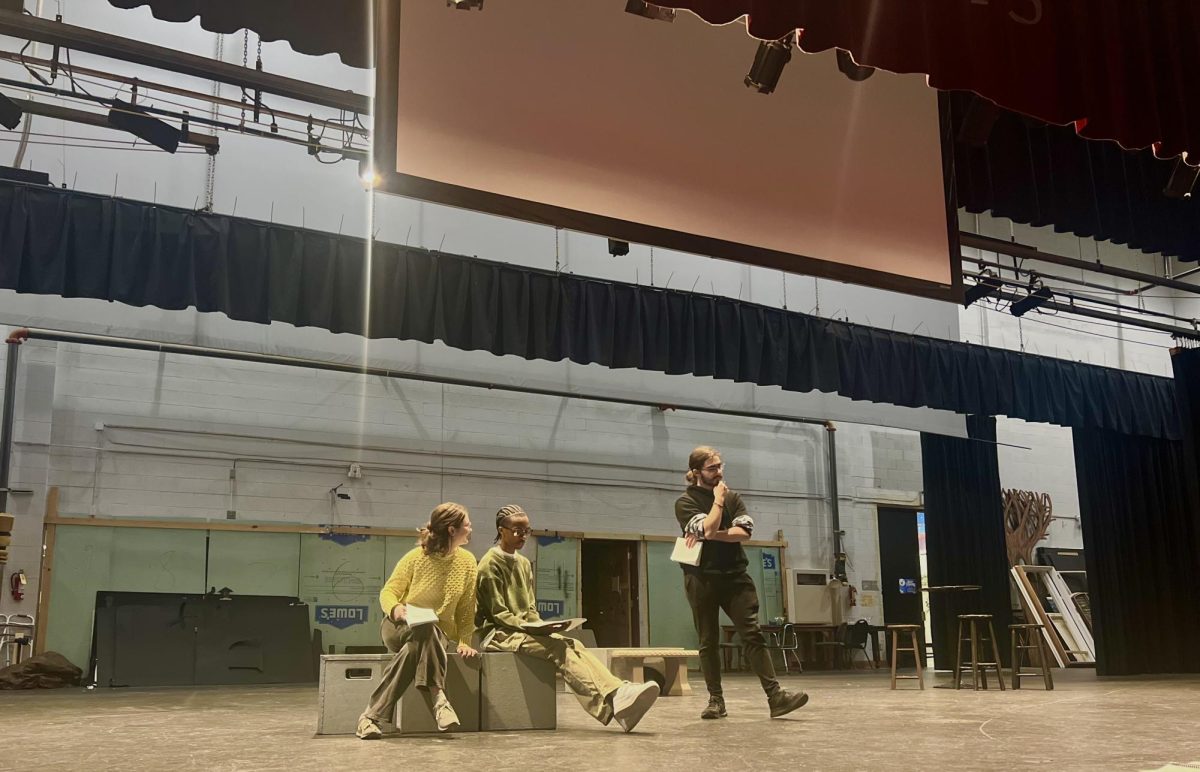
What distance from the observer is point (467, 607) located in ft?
16.9

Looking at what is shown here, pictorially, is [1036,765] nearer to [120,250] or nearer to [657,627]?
[120,250]

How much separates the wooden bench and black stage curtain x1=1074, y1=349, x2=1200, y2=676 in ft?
19.8

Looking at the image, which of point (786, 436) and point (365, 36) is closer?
point (365, 36)

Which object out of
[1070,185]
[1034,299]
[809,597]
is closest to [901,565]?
[809,597]

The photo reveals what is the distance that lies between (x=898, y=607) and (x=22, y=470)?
11162 millimetres

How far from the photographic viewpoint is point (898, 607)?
15.1m

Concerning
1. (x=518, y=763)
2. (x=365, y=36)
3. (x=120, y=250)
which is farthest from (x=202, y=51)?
(x=518, y=763)

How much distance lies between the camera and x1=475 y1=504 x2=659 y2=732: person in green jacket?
193 inches

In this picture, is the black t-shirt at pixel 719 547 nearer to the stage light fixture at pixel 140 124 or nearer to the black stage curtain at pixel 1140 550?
the stage light fixture at pixel 140 124

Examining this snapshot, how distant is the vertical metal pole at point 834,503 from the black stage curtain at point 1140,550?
3.15 m

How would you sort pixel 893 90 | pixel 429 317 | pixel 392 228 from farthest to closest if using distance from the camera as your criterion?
pixel 392 228 < pixel 429 317 < pixel 893 90

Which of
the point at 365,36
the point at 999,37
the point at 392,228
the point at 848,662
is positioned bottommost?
the point at 848,662

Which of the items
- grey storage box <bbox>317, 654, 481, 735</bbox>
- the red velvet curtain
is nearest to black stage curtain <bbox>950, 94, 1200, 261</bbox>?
the red velvet curtain

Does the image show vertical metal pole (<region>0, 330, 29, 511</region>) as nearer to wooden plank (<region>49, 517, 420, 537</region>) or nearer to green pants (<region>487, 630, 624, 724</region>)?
wooden plank (<region>49, 517, 420, 537</region>)
